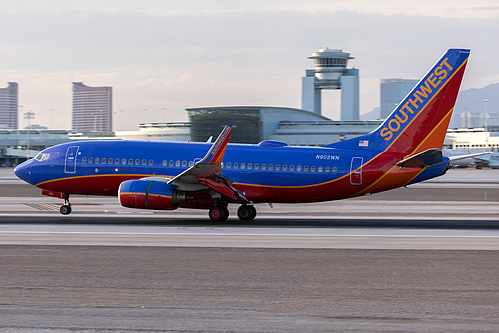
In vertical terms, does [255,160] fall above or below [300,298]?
above

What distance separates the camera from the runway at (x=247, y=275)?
1201 cm

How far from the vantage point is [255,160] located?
101 ft

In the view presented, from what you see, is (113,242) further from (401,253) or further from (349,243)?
(401,253)

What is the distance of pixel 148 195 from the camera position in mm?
28359

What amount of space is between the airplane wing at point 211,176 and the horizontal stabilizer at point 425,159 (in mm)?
7762

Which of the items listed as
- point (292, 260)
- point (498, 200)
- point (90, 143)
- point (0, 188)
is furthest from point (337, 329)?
point (0, 188)

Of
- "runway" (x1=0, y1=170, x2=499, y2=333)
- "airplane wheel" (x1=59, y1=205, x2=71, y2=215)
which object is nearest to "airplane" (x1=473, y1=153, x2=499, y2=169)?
"runway" (x1=0, y1=170, x2=499, y2=333)

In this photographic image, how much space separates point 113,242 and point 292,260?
6713 mm

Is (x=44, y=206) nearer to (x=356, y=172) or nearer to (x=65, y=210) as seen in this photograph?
(x=65, y=210)

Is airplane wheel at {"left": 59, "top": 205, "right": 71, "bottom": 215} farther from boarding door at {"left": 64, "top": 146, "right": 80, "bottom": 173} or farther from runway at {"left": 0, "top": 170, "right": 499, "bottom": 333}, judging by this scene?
boarding door at {"left": 64, "top": 146, "right": 80, "bottom": 173}

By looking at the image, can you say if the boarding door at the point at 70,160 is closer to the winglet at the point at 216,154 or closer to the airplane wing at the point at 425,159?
the winglet at the point at 216,154

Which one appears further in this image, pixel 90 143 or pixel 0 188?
pixel 0 188

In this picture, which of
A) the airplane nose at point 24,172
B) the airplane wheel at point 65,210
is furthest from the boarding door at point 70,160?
the airplane nose at point 24,172

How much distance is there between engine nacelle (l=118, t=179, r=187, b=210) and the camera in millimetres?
28375
